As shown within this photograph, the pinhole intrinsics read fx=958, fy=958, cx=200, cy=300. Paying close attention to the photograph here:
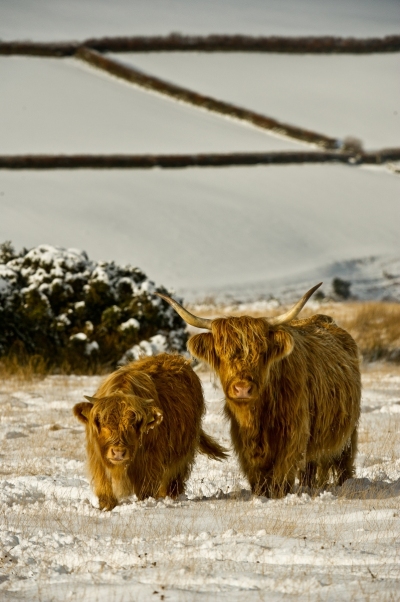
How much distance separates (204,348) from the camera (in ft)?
23.2

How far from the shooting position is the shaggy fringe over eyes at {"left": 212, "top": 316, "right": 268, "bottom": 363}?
683cm

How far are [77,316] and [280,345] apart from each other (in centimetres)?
880

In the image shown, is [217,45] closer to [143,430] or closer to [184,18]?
[184,18]

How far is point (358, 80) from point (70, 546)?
A: 40.3 m

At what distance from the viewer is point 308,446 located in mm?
7344

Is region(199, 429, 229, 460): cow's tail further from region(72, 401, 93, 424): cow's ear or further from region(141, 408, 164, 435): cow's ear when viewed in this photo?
region(72, 401, 93, 424): cow's ear

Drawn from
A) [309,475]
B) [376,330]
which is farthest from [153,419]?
[376,330]

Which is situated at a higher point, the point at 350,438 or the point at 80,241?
the point at 350,438

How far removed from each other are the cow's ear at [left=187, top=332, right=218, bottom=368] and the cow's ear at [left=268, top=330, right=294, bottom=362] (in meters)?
0.44

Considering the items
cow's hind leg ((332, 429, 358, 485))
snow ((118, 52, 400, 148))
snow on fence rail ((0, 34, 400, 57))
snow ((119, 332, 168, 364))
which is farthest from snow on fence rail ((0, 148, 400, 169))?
cow's hind leg ((332, 429, 358, 485))

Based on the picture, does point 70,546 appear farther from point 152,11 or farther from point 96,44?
point 152,11

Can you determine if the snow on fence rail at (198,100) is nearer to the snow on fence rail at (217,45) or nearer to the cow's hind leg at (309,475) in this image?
the snow on fence rail at (217,45)

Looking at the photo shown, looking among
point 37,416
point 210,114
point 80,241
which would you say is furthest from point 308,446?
point 210,114

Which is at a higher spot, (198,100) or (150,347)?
(198,100)
